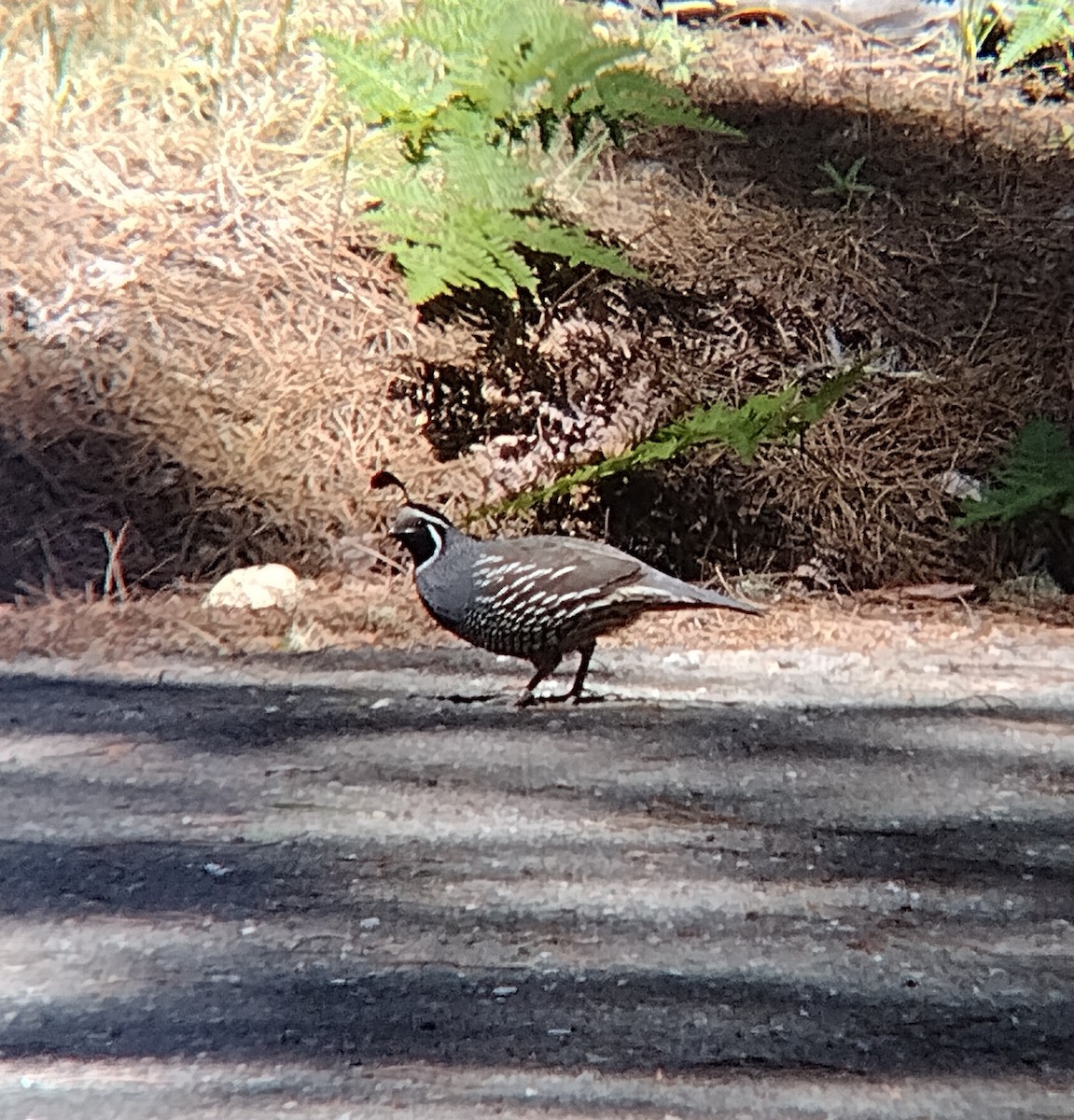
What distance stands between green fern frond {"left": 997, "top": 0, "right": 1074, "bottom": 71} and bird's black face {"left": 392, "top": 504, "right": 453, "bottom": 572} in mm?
4218

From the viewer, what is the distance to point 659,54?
5.77 m

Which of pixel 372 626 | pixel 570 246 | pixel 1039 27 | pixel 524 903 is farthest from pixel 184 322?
pixel 1039 27

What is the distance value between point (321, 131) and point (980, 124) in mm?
2755

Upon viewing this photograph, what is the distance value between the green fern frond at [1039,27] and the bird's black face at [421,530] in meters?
4.22

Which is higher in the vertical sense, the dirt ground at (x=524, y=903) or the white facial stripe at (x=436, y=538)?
the white facial stripe at (x=436, y=538)

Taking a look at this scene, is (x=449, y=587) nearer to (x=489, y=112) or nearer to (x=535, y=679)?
(x=535, y=679)

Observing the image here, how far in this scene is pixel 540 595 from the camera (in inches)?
109

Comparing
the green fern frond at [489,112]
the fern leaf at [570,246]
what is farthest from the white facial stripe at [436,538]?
the fern leaf at [570,246]

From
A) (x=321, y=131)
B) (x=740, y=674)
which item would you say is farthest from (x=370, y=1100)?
(x=321, y=131)

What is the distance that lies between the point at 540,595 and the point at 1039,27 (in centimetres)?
441

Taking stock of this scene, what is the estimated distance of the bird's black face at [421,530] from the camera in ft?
9.89

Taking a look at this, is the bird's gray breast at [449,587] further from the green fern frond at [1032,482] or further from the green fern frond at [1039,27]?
A: the green fern frond at [1039,27]

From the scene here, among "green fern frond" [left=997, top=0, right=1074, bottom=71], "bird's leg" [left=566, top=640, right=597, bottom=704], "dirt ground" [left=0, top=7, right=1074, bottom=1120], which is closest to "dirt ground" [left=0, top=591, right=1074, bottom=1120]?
"dirt ground" [left=0, top=7, right=1074, bottom=1120]

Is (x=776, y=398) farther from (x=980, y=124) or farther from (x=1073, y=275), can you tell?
(x=980, y=124)
